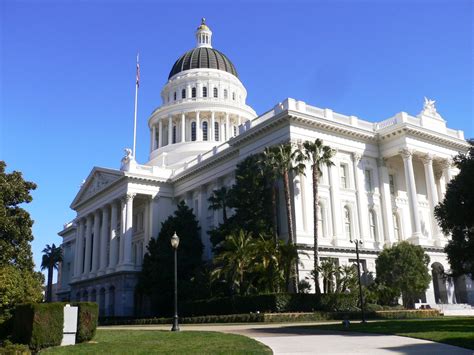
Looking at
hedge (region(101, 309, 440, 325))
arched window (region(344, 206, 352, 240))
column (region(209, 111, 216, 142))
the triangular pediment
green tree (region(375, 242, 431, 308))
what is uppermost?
column (region(209, 111, 216, 142))

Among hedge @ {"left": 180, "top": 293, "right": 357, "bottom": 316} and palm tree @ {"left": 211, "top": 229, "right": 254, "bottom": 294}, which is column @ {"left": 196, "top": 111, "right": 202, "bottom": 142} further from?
hedge @ {"left": 180, "top": 293, "right": 357, "bottom": 316}

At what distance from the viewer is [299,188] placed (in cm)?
4366

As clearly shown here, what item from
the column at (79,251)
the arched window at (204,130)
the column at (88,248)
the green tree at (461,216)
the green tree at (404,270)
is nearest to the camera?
the green tree at (461,216)

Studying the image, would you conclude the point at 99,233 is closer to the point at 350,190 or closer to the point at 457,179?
the point at 350,190

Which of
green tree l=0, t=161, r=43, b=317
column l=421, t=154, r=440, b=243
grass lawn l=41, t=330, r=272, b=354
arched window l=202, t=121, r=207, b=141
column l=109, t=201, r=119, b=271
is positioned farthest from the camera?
arched window l=202, t=121, r=207, b=141

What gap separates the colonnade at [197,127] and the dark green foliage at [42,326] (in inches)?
2194

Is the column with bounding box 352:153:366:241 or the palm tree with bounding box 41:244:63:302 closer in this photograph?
the column with bounding box 352:153:366:241

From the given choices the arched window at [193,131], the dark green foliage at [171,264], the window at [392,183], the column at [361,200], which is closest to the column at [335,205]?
the column at [361,200]

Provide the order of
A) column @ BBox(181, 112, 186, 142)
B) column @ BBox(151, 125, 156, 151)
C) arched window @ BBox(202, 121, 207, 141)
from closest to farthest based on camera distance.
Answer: column @ BBox(181, 112, 186, 142), arched window @ BBox(202, 121, 207, 141), column @ BBox(151, 125, 156, 151)

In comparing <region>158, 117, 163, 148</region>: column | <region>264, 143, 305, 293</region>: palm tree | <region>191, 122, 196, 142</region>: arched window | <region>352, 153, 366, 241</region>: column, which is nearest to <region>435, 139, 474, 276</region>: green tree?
<region>264, 143, 305, 293</region>: palm tree

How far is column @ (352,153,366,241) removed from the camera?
4662 centimetres

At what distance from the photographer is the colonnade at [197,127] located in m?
75.1

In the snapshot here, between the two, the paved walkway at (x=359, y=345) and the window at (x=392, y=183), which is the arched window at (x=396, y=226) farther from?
the paved walkway at (x=359, y=345)

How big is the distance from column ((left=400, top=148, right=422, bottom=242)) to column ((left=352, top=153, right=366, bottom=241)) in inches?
161
